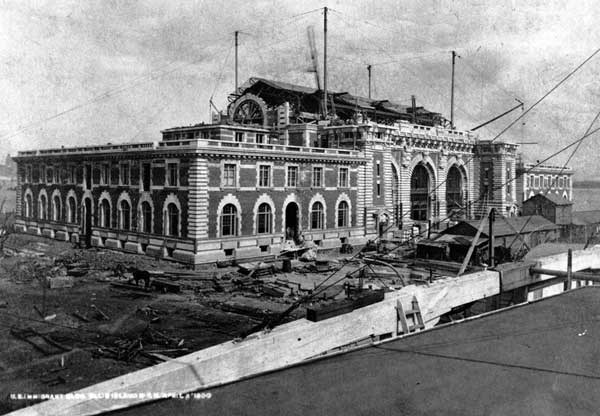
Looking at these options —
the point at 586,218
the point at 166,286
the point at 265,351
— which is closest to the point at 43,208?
the point at 166,286

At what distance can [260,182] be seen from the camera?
134ft

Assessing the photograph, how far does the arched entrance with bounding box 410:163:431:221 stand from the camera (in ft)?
200

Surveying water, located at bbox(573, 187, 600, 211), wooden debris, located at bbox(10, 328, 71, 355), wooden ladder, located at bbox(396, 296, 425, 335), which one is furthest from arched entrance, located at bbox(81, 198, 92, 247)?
water, located at bbox(573, 187, 600, 211)

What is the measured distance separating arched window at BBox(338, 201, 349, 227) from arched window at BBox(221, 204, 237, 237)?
11827 millimetres

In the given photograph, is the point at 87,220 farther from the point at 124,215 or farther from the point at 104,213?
the point at 124,215

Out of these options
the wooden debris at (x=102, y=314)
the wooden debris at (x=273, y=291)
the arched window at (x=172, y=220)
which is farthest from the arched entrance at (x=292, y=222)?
the wooden debris at (x=102, y=314)

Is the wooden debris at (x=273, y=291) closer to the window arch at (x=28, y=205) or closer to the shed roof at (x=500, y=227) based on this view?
the shed roof at (x=500, y=227)

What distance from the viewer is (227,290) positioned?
97.2 feet

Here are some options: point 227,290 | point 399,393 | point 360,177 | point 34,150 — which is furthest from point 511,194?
point 399,393

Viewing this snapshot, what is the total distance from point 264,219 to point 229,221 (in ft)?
11.2

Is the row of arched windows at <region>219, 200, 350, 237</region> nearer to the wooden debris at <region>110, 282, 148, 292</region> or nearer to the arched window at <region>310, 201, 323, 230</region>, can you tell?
the arched window at <region>310, 201, 323, 230</region>

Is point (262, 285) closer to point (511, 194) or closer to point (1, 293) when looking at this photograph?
point (1, 293)

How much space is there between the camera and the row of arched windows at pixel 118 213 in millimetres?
39094

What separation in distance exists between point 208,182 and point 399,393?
103 ft
